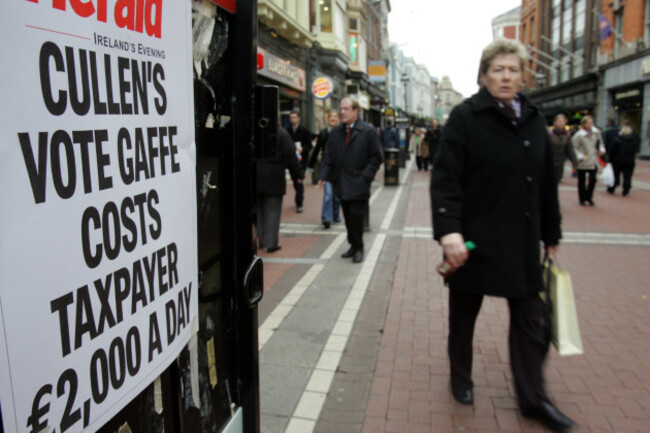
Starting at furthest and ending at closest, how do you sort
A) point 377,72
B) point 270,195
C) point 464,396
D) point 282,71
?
point 377,72 → point 282,71 → point 270,195 → point 464,396

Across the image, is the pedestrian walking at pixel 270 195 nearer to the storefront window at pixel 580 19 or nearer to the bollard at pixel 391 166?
the bollard at pixel 391 166

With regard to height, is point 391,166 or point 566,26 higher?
point 566,26

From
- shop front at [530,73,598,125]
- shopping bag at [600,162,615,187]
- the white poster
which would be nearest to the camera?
the white poster

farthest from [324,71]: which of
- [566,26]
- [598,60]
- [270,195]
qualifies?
[566,26]

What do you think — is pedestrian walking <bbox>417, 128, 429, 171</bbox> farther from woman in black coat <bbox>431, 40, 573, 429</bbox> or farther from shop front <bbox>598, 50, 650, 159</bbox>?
woman in black coat <bbox>431, 40, 573, 429</bbox>

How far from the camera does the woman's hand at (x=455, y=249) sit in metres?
2.72

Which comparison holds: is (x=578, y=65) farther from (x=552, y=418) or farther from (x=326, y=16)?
(x=552, y=418)

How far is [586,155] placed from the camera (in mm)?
10984

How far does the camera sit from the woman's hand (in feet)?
8.93

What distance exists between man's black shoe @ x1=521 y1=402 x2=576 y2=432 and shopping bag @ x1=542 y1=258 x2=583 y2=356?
37 cm

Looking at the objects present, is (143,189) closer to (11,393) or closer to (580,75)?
(11,393)

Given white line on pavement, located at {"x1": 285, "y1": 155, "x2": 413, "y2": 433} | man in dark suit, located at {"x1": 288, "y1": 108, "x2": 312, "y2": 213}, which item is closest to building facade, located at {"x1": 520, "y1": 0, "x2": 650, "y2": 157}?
man in dark suit, located at {"x1": 288, "y1": 108, "x2": 312, "y2": 213}

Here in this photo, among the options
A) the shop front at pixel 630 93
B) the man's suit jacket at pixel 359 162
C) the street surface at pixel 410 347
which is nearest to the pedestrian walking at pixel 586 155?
the street surface at pixel 410 347

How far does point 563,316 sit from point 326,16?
26212mm
